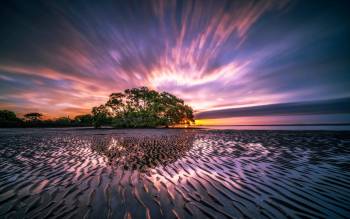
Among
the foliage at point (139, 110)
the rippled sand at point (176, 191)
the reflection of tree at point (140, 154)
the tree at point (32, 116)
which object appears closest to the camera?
the rippled sand at point (176, 191)

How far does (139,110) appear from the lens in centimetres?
6475

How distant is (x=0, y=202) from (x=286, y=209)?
7.95 metres

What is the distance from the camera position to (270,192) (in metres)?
4.81

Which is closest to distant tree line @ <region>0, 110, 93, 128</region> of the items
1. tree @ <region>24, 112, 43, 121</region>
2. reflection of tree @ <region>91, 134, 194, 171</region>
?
tree @ <region>24, 112, 43, 121</region>

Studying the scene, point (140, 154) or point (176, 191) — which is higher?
point (140, 154)

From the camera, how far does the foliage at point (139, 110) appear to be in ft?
209

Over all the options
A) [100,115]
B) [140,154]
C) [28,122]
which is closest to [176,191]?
[140,154]

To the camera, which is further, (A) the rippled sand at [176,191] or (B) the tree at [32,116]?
(B) the tree at [32,116]

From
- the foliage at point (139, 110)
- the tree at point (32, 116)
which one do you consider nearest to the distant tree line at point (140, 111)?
the foliage at point (139, 110)

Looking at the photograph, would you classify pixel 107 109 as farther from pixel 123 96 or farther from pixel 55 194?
pixel 55 194

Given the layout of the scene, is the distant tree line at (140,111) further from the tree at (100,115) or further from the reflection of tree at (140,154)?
the reflection of tree at (140,154)

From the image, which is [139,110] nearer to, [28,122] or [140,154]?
[140,154]

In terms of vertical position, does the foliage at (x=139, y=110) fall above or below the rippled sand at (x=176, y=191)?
above

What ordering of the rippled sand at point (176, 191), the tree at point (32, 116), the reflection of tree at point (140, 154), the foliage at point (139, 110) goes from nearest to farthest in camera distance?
the rippled sand at point (176, 191)
the reflection of tree at point (140, 154)
the foliage at point (139, 110)
the tree at point (32, 116)
